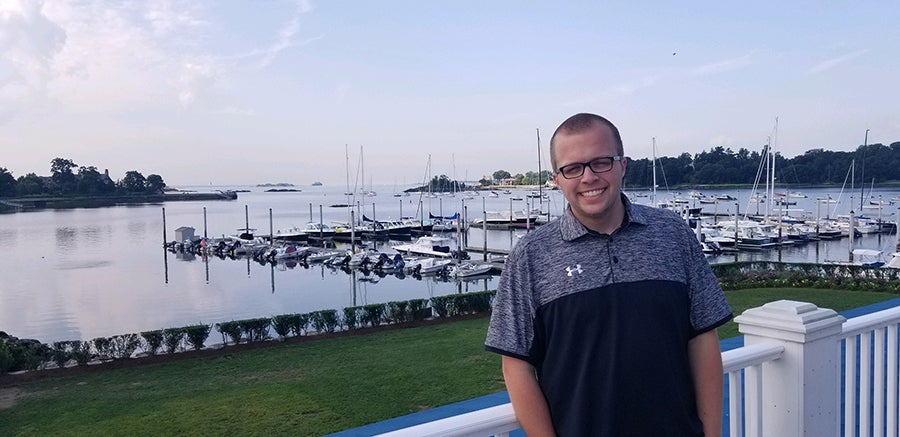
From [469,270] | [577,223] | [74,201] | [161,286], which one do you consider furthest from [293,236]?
[74,201]

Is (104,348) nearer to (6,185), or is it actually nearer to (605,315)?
(605,315)

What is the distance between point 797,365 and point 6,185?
168m

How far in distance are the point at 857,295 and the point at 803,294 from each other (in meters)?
1.12

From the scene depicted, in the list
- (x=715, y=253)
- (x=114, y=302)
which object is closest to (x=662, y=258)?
(x=114, y=302)

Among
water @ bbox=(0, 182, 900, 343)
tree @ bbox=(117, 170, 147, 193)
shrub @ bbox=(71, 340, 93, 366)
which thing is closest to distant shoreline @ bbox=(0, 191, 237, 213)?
tree @ bbox=(117, 170, 147, 193)

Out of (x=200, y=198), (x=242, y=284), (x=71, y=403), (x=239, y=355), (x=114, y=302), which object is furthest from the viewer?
(x=200, y=198)

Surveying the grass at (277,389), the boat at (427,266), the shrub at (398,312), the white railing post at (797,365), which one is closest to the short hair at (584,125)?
the white railing post at (797,365)

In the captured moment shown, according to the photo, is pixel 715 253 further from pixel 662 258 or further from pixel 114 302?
pixel 662 258

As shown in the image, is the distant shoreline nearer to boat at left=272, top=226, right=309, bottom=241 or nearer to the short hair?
boat at left=272, top=226, right=309, bottom=241

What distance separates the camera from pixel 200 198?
589 ft

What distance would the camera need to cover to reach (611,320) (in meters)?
1.77

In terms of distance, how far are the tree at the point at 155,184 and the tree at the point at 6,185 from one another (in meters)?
32.0

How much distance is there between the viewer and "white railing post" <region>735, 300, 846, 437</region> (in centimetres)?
269

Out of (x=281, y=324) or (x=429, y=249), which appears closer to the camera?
(x=281, y=324)
